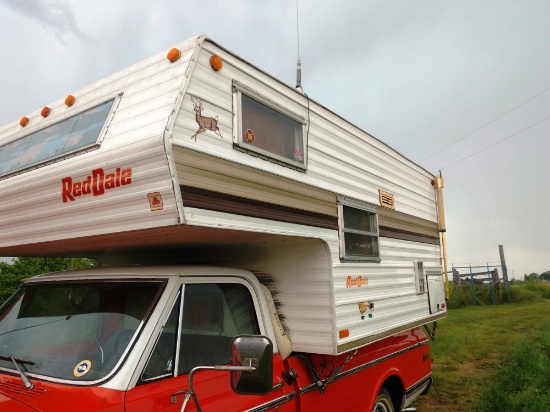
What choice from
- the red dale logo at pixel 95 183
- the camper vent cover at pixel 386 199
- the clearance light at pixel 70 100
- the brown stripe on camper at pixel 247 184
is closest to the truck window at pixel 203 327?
the brown stripe on camper at pixel 247 184

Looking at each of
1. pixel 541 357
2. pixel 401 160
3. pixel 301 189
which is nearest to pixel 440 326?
pixel 541 357

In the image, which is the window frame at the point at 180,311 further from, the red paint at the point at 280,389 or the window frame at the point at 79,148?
the window frame at the point at 79,148

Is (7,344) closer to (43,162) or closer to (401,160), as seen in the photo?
(43,162)

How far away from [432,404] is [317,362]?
3.60m

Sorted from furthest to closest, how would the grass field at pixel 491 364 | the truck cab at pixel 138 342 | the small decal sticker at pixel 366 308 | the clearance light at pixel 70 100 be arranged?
the grass field at pixel 491 364
the small decal sticker at pixel 366 308
the clearance light at pixel 70 100
the truck cab at pixel 138 342

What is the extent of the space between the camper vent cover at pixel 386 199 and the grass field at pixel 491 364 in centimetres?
283

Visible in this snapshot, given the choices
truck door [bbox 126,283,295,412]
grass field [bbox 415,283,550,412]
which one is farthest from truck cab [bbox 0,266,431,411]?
grass field [bbox 415,283,550,412]

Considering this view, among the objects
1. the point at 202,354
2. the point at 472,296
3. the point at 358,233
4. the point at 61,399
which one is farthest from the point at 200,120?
the point at 472,296

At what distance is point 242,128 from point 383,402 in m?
3.30

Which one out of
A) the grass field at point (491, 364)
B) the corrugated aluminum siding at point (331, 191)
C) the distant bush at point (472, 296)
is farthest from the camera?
the distant bush at point (472, 296)

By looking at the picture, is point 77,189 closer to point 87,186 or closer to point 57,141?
point 87,186

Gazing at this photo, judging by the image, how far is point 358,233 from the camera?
4.45 m

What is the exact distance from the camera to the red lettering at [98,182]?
9.24 feet

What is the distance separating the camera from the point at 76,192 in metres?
2.96
